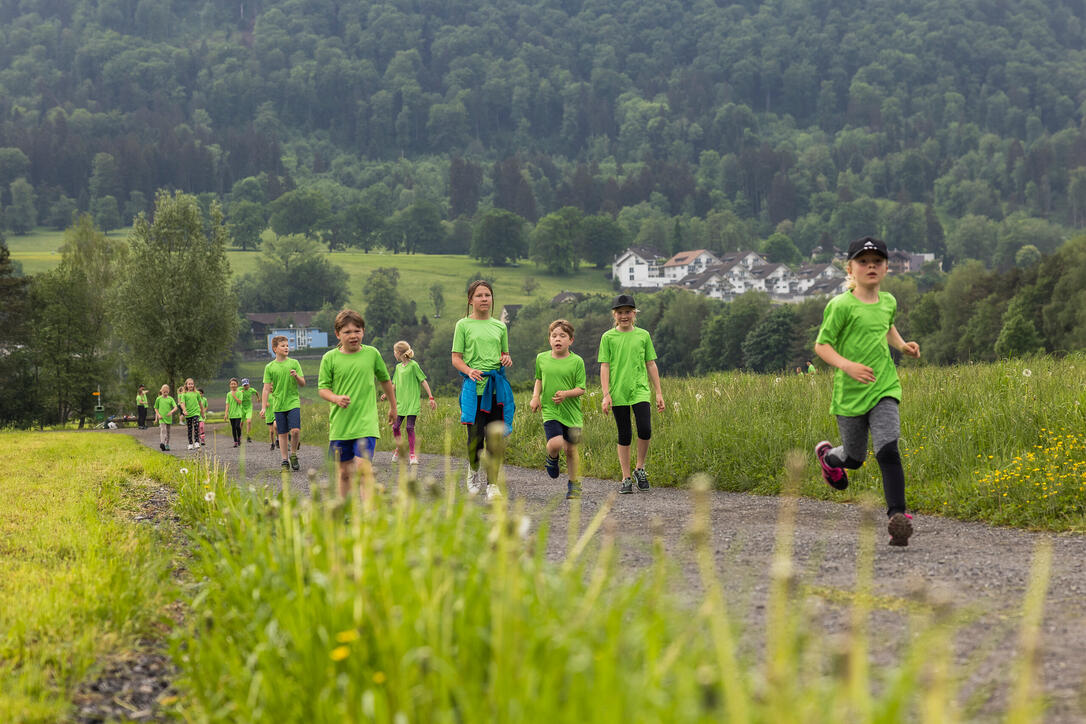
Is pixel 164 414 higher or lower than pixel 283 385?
lower

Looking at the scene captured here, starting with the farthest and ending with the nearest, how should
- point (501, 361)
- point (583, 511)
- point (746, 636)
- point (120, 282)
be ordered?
point (120, 282)
point (501, 361)
point (583, 511)
point (746, 636)

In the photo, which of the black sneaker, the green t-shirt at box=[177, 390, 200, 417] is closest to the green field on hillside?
the green t-shirt at box=[177, 390, 200, 417]

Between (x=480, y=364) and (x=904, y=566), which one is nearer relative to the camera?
(x=904, y=566)

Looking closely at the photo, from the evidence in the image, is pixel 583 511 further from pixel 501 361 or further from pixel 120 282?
pixel 120 282

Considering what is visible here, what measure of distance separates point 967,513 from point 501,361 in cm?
436

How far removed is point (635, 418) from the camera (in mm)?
11273

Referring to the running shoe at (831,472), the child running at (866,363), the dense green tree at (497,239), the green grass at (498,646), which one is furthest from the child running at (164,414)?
the dense green tree at (497,239)

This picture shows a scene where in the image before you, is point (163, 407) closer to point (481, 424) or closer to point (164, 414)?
point (164, 414)

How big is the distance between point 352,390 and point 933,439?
5.16 metres

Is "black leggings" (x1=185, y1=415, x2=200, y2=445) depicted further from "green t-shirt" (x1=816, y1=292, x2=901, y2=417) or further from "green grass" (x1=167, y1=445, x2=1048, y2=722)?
"green grass" (x1=167, y1=445, x2=1048, y2=722)

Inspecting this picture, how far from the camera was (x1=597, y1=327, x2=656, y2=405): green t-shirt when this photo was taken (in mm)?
11188

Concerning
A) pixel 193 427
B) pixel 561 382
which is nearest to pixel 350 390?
pixel 561 382

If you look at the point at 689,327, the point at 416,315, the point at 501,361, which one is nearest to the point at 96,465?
the point at 501,361

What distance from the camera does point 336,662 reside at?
3.74 m
